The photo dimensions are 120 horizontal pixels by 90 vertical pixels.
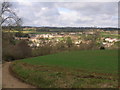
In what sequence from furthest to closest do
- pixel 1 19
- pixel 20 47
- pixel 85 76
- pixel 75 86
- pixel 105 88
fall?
pixel 20 47 → pixel 1 19 → pixel 85 76 → pixel 75 86 → pixel 105 88

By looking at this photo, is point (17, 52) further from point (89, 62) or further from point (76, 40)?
point (76, 40)

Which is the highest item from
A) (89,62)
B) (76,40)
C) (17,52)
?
(76,40)

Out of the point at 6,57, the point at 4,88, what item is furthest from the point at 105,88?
the point at 6,57

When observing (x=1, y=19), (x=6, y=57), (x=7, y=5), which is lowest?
(x=6, y=57)

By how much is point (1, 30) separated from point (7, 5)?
424cm

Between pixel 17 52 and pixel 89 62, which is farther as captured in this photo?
pixel 17 52

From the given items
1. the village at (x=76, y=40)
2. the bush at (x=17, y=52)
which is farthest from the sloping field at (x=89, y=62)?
the village at (x=76, y=40)

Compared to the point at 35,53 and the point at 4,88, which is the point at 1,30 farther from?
the point at 4,88

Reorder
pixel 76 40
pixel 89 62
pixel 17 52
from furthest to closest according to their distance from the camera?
pixel 76 40
pixel 17 52
pixel 89 62

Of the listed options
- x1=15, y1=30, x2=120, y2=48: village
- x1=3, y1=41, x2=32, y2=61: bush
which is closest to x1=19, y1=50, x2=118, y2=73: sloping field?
x1=3, y1=41, x2=32, y2=61: bush

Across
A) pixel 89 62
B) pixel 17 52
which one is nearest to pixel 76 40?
pixel 17 52

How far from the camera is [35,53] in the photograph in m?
44.0

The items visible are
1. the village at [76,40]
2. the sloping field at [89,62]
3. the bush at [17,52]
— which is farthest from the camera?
the village at [76,40]

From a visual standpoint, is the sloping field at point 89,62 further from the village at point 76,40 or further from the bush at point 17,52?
the village at point 76,40
